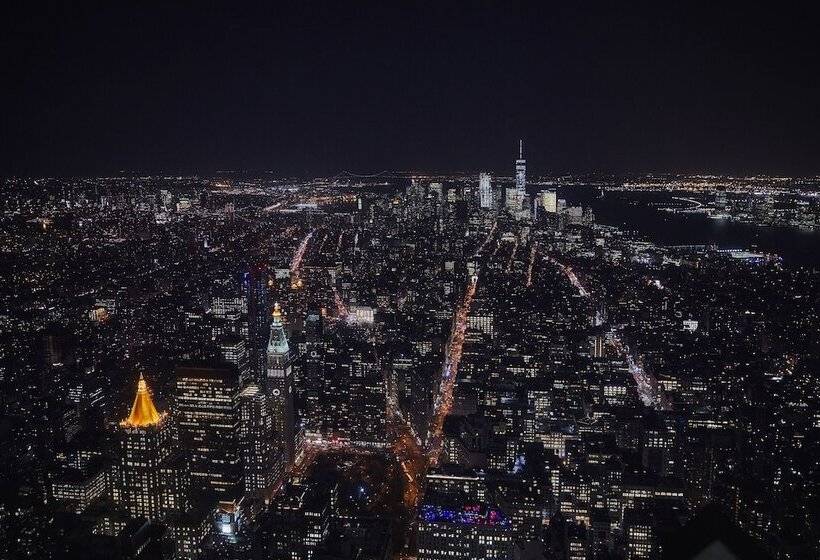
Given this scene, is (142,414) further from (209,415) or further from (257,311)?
(257,311)

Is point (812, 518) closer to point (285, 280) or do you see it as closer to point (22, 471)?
point (22, 471)

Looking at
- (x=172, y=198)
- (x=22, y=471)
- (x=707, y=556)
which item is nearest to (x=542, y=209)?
(x=172, y=198)

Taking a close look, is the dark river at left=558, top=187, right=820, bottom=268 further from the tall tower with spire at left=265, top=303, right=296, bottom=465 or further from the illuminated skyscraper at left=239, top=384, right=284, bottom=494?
the illuminated skyscraper at left=239, top=384, right=284, bottom=494

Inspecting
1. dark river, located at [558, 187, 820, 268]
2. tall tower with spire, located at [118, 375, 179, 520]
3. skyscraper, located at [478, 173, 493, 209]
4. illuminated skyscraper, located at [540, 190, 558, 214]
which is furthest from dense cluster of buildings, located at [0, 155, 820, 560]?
illuminated skyscraper, located at [540, 190, 558, 214]

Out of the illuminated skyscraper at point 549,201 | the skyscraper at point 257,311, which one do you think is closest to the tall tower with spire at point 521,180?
the illuminated skyscraper at point 549,201

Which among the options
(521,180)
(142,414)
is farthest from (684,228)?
(142,414)

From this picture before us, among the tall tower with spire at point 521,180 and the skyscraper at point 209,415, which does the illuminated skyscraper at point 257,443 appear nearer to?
the skyscraper at point 209,415
